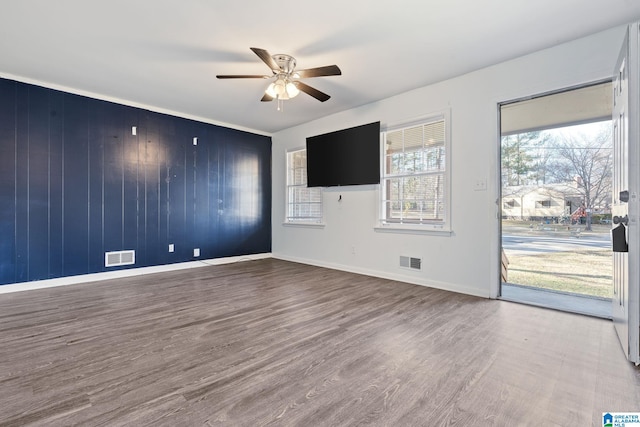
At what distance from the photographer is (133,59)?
3318 millimetres

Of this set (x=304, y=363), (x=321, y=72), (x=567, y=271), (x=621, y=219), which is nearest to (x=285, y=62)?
(x=321, y=72)

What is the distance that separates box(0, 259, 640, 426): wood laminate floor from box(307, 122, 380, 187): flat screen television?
2164 mm

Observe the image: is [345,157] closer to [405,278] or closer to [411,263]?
[411,263]

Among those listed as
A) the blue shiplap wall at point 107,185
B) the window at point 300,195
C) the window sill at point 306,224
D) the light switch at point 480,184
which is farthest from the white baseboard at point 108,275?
the light switch at point 480,184

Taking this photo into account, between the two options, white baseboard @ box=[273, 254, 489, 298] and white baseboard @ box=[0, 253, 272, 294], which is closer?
white baseboard @ box=[273, 254, 489, 298]

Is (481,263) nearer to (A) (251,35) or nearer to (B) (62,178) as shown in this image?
(A) (251,35)

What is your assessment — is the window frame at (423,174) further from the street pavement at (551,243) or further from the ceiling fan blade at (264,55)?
the ceiling fan blade at (264,55)

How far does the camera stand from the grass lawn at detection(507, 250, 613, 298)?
12.7 ft

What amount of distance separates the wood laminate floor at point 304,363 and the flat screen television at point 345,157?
216cm

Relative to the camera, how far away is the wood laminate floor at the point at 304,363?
148 cm

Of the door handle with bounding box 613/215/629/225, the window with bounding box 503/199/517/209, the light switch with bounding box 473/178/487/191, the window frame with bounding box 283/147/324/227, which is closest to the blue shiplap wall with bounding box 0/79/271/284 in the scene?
the window frame with bounding box 283/147/324/227

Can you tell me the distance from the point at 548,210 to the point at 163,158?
6.16 metres

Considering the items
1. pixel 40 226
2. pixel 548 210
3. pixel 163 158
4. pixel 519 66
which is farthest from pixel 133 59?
pixel 548 210

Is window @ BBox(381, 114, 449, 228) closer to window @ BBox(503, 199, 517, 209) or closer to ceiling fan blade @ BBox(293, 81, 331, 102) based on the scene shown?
window @ BBox(503, 199, 517, 209)
